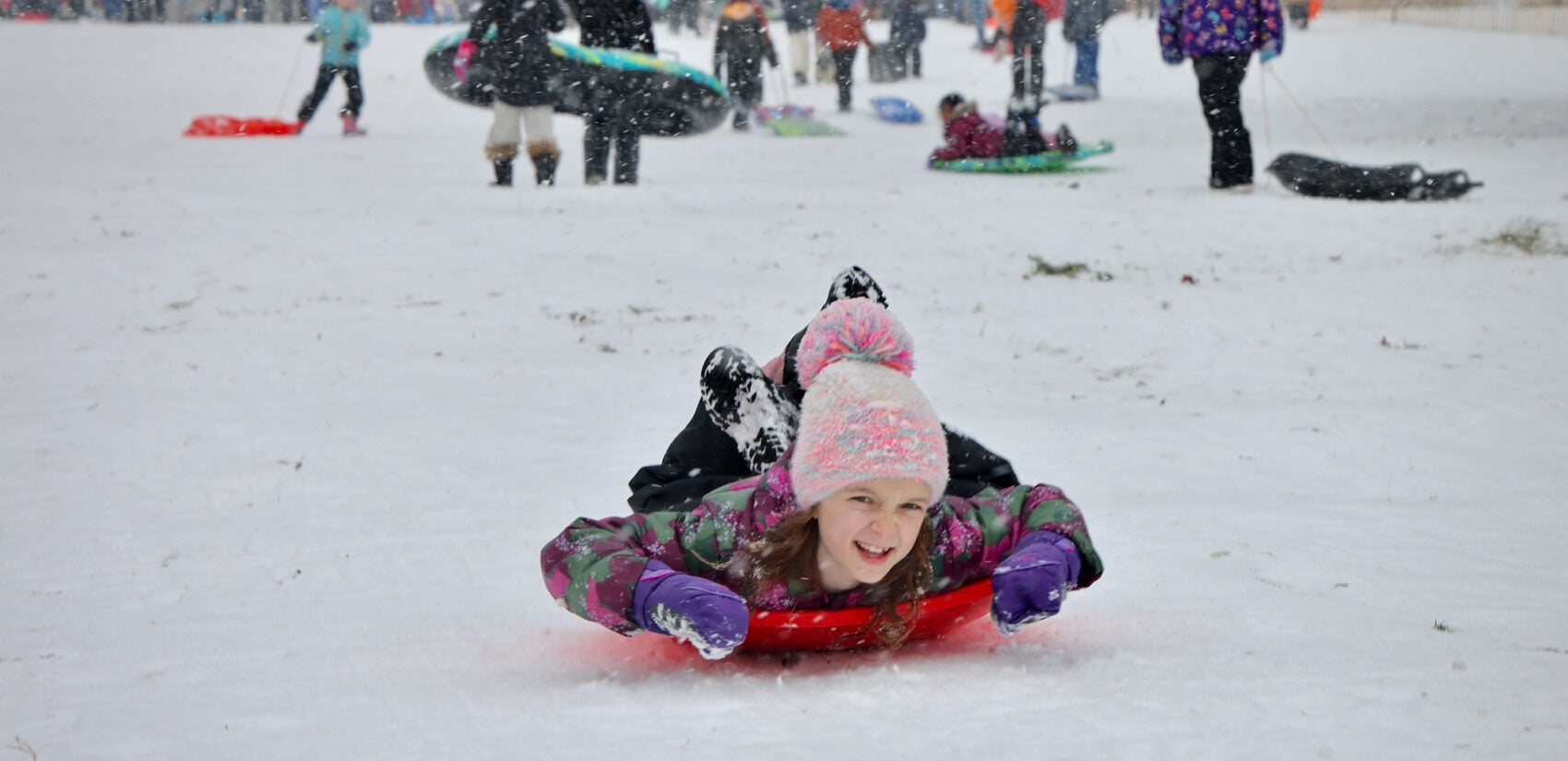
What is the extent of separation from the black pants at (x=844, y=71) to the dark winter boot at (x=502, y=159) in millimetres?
8530

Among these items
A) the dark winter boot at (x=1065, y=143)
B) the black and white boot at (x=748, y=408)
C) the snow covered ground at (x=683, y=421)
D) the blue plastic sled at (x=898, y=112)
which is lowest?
the snow covered ground at (x=683, y=421)

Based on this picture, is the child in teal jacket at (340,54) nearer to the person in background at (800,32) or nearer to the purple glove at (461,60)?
the purple glove at (461,60)

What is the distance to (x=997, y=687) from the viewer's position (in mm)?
2125

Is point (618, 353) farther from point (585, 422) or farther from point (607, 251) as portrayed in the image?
point (607, 251)

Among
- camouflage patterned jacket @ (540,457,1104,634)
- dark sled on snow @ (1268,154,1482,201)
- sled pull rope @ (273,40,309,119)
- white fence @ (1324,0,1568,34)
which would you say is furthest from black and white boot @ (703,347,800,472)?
white fence @ (1324,0,1568,34)

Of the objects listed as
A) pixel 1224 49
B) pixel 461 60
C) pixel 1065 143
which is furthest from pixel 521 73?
pixel 1065 143

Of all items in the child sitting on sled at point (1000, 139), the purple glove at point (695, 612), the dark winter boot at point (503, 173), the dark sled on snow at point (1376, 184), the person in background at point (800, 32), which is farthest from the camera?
the person in background at point (800, 32)

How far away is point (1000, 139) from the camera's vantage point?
10.8 m

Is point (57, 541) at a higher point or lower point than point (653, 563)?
lower

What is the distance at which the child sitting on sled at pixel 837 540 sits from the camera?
2.14 m

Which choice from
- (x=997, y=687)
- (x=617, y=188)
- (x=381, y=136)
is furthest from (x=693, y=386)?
(x=381, y=136)

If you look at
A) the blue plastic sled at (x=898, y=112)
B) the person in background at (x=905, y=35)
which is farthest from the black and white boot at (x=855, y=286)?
the person in background at (x=905, y=35)

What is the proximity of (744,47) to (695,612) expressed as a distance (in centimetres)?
1393

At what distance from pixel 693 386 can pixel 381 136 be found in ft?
30.3
